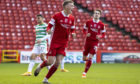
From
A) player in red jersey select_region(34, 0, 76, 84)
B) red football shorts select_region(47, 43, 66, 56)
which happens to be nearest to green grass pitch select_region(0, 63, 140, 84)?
player in red jersey select_region(34, 0, 76, 84)

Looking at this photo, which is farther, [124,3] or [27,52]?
[124,3]

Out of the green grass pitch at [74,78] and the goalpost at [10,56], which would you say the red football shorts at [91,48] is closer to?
the green grass pitch at [74,78]

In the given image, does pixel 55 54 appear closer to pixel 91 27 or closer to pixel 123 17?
pixel 91 27

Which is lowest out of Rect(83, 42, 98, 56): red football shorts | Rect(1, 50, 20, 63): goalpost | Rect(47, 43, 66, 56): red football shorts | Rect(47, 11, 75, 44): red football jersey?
Rect(1, 50, 20, 63): goalpost

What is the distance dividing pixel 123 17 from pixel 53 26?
57.9 feet

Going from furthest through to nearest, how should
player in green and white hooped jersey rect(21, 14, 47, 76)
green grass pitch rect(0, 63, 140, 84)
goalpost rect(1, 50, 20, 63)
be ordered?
goalpost rect(1, 50, 20, 63) → player in green and white hooped jersey rect(21, 14, 47, 76) → green grass pitch rect(0, 63, 140, 84)

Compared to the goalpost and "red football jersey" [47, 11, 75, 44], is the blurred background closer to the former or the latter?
the goalpost

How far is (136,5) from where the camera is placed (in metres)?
26.2

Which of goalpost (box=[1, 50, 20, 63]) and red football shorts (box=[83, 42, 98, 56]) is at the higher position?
red football shorts (box=[83, 42, 98, 56])

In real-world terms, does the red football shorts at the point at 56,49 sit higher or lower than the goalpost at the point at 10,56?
higher

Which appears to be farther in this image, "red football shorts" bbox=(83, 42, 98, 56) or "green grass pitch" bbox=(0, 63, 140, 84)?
"red football shorts" bbox=(83, 42, 98, 56)

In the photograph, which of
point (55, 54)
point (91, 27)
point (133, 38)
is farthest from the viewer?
point (133, 38)

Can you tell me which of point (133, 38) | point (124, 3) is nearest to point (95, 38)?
point (133, 38)

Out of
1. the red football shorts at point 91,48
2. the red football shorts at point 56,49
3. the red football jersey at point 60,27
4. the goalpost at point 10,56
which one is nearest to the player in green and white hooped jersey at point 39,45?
the red football shorts at point 91,48
